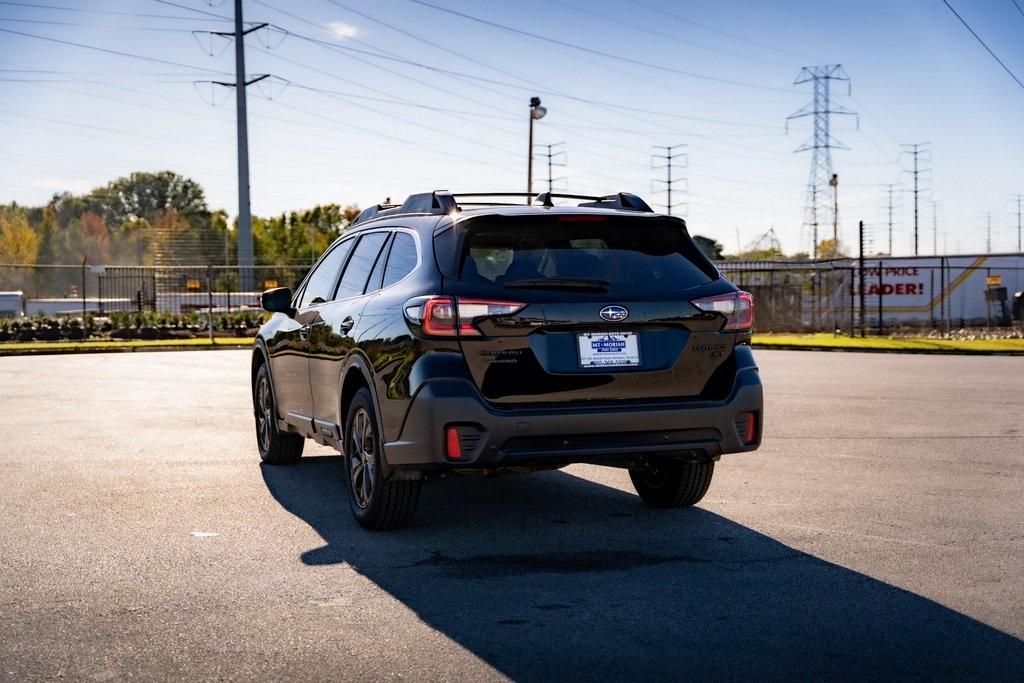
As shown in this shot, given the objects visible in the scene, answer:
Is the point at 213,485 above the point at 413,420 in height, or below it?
below

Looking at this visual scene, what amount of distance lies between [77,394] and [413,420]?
1181cm

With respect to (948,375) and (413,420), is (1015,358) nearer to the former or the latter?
(948,375)

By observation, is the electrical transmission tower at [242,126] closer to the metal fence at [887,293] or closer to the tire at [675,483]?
the metal fence at [887,293]

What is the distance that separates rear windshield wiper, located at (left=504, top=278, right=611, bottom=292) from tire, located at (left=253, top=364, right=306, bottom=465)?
3.65 m

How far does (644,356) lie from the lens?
662 centimetres

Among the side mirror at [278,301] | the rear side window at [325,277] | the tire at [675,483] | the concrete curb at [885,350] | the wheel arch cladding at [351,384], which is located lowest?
the tire at [675,483]

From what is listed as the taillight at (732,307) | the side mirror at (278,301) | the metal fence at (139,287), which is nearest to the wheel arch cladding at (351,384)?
the side mirror at (278,301)

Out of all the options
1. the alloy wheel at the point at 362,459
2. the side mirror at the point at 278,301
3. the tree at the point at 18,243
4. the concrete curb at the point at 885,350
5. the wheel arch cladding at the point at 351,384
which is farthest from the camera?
the tree at the point at 18,243

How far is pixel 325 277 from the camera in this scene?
8906mm

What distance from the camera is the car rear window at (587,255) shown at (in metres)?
6.68

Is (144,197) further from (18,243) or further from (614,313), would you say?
(614,313)

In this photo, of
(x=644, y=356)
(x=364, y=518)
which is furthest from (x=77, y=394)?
(x=644, y=356)

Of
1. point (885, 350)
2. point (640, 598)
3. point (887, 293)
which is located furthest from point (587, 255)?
point (887, 293)

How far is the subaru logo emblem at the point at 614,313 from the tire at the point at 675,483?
125cm
